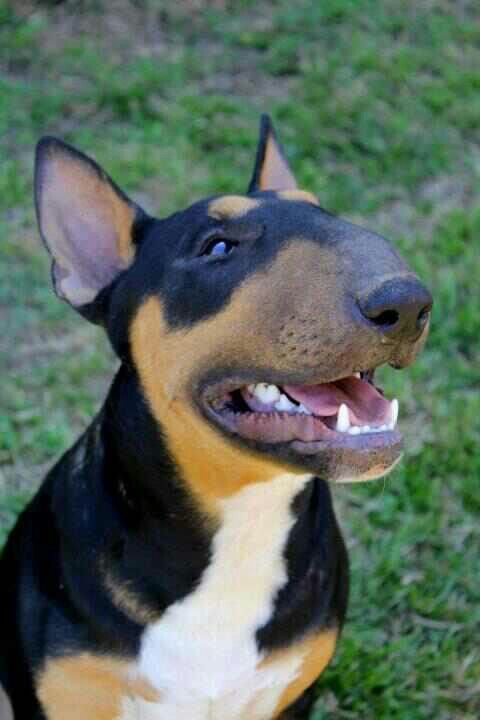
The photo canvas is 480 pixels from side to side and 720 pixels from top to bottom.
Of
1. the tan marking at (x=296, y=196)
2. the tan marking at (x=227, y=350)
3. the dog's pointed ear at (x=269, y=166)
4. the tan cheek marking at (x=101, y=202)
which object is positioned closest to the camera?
the tan marking at (x=227, y=350)

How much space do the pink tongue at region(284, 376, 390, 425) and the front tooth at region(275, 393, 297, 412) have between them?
0.7 inches

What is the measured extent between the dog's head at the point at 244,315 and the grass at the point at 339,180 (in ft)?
4.71

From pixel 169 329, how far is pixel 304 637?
89 centimetres

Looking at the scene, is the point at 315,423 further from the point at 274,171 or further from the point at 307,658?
the point at 274,171

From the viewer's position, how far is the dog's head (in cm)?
246

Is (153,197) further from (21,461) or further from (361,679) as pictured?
(361,679)

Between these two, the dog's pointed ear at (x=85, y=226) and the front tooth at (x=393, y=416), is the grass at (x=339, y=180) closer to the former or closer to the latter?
the front tooth at (x=393, y=416)

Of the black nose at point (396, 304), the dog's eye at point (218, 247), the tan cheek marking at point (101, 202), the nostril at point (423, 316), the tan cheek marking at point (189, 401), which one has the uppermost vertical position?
the black nose at point (396, 304)

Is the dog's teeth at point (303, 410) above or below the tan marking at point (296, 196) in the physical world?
below

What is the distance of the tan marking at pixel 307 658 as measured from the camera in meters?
3.09

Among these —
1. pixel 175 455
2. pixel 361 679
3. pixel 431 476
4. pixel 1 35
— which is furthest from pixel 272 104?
pixel 175 455

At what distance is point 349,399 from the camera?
2.76m

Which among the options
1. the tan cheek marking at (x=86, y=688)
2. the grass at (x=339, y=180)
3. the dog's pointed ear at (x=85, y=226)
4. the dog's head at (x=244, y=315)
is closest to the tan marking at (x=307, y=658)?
the tan cheek marking at (x=86, y=688)

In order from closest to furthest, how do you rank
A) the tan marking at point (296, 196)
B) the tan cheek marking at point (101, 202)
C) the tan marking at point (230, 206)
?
the tan marking at point (230, 206), the tan marking at point (296, 196), the tan cheek marking at point (101, 202)
